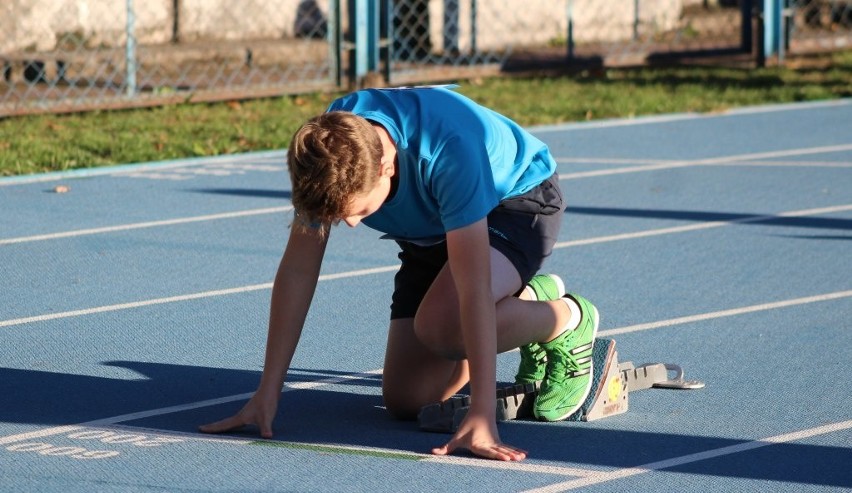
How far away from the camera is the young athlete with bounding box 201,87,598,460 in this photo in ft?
12.1

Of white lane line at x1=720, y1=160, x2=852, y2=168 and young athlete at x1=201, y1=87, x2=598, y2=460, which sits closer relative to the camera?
young athlete at x1=201, y1=87, x2=598, y2=460

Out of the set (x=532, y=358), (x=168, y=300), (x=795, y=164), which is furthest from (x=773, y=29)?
(x=532, y=358)

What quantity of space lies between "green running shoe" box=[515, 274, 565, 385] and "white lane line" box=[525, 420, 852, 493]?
65cm

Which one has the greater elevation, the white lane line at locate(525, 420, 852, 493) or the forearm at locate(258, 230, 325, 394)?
the forearm at locate(258, 230, 325, 394)

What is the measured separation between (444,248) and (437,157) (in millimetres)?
684

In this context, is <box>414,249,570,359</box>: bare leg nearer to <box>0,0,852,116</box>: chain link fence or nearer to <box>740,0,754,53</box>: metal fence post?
<box>0,0,852,116</box>: chain link fence

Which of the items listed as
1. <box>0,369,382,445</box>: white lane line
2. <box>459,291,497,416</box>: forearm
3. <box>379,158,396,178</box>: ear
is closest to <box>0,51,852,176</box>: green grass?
<box>0,369,382,445</box>: white lane line

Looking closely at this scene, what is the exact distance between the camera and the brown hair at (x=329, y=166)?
3.58 meters

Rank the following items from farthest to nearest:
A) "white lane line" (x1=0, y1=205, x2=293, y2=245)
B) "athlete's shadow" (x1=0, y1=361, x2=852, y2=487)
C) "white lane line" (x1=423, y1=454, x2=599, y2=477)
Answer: "white lane line" (x1=0, y1=205, x2=293, y2=245) → "athlete's shadow" (x1=0, y1=361, x2=852, y2=487) → "white lane line" (x1=423, y1=454, x2=599, y2=477)

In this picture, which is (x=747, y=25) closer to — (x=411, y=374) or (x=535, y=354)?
(x=535, y=354)

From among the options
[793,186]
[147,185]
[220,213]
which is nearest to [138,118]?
[147,185]

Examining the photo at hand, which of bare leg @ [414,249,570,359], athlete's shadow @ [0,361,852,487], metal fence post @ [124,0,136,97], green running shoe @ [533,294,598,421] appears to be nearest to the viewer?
athlete's shadow @ [0,361,852,487]

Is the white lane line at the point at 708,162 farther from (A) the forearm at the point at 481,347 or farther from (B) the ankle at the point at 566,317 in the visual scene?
(A) the forearm at the point at 481,347

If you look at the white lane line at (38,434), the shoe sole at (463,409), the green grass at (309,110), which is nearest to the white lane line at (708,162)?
the green grass at (309,110)
